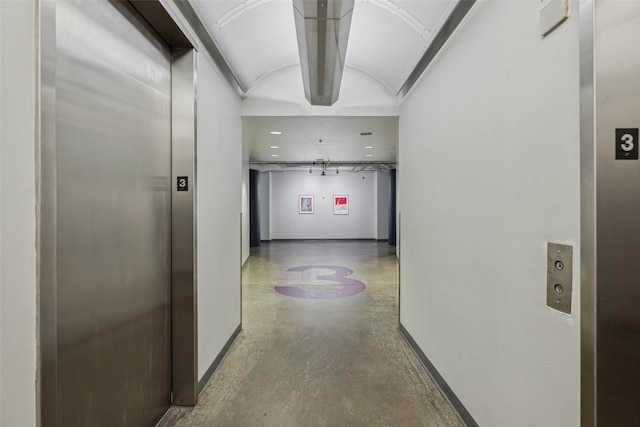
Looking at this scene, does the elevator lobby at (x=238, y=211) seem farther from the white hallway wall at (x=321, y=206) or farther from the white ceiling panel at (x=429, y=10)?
the white hallway wall at (x=321, y=206)

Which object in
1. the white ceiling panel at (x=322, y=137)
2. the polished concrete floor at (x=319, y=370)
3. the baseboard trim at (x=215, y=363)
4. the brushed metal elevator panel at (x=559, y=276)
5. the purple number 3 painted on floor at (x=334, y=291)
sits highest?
the white ceiling panel at (x=322, y=137)

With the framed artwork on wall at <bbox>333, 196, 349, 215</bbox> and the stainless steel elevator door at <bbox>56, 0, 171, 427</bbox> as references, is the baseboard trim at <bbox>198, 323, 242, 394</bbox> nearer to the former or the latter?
the stainless steel elevator door at <bbox>56, 0, 171, 427</bbox>

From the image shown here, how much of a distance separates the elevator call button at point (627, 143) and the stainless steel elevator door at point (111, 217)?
194 cm

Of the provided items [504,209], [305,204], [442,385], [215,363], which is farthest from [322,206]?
[504,209]

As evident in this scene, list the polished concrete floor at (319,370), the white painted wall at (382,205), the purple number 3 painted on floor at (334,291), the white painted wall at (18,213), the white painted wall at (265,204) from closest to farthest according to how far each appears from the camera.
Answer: the white painted wall at (18,213) < the polished concrete floor at (319,370) < the purple number 3 painted on floor at (334,291) < the white painted wall at (382,205) < the white painted wall at (265,204)

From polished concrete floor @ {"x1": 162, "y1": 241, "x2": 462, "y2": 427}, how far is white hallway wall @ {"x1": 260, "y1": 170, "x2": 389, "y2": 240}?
661 cm

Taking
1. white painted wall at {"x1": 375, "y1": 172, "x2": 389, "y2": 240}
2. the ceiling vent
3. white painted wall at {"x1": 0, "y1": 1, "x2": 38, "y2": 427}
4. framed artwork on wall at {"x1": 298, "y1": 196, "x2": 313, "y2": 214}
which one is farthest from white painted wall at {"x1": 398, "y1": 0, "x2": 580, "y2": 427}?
framed artwork on wall at {"x1": 298, "y1": 196, "x2": 313, "y2": 214}

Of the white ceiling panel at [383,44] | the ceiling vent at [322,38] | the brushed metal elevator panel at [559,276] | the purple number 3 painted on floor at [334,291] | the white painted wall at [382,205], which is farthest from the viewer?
the white painted wall at [382,205]

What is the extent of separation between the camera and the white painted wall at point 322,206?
37.4ft

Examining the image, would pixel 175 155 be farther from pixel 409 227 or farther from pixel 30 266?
pixel 409 227

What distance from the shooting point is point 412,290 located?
2830mm

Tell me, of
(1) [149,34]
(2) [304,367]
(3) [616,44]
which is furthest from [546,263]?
(1) [149,34]

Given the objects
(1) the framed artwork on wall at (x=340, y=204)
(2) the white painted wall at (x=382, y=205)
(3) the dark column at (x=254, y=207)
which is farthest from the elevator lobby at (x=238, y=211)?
(1) the framed artwork on wall at (x=340, y=204)

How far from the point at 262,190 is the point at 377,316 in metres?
8.33
